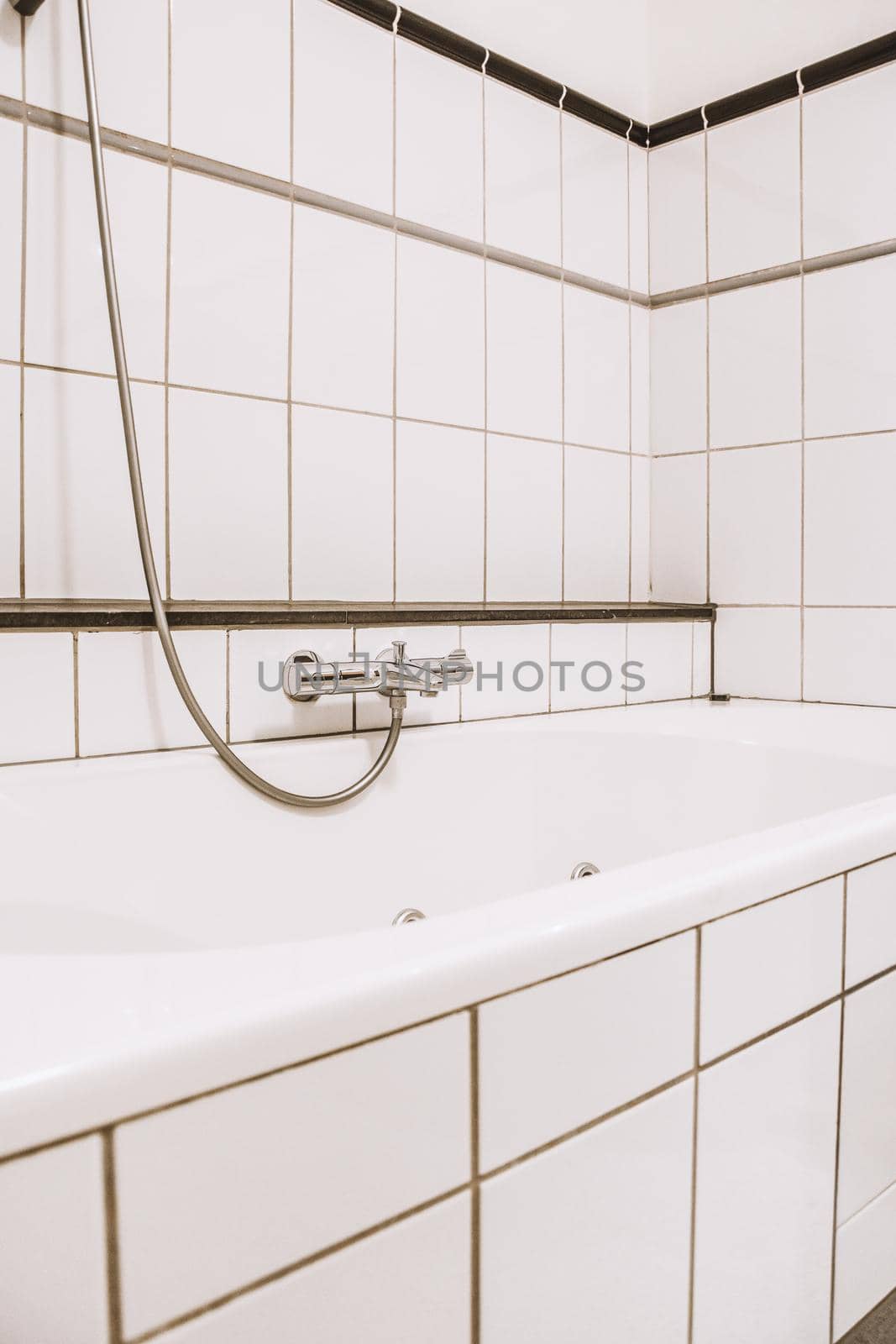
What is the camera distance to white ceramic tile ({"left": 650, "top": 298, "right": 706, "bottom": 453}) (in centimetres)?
187

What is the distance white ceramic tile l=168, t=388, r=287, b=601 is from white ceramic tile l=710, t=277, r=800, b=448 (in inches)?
34.9

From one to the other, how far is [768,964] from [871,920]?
147 millimetres

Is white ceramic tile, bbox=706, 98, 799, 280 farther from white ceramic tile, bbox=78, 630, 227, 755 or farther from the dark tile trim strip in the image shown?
white ceramic tile, bbox=78, 630, 227, 755

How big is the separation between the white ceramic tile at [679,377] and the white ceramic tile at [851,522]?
265 millimetres

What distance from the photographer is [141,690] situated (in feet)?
3.49

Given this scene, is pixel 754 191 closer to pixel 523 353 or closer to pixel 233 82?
pixel 523 353

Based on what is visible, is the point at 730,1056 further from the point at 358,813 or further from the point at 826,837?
the point at 358,813

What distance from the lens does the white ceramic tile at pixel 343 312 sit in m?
1.44

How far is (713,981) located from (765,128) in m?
1.69

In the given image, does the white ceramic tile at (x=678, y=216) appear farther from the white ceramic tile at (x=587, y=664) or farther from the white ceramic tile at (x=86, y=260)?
the white ceramic tile at (x=86, y=260)

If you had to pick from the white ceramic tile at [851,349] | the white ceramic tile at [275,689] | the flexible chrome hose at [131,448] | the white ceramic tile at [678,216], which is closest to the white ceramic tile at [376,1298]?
the flexible chrome hose at [131,448]

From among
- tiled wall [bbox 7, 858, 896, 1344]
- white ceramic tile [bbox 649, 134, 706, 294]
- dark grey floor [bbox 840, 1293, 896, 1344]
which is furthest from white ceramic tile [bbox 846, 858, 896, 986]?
white ceramic tile [bbox 649, 134, 706, 294]

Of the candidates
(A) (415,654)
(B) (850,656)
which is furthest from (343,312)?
(B) (850,656)

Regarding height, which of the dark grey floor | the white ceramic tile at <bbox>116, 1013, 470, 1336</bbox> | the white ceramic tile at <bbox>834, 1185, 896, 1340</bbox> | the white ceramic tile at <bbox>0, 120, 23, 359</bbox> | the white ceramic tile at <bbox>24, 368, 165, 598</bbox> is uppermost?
the white ceramic tile at <bbox>0, 120, 23, 359</bbox>
